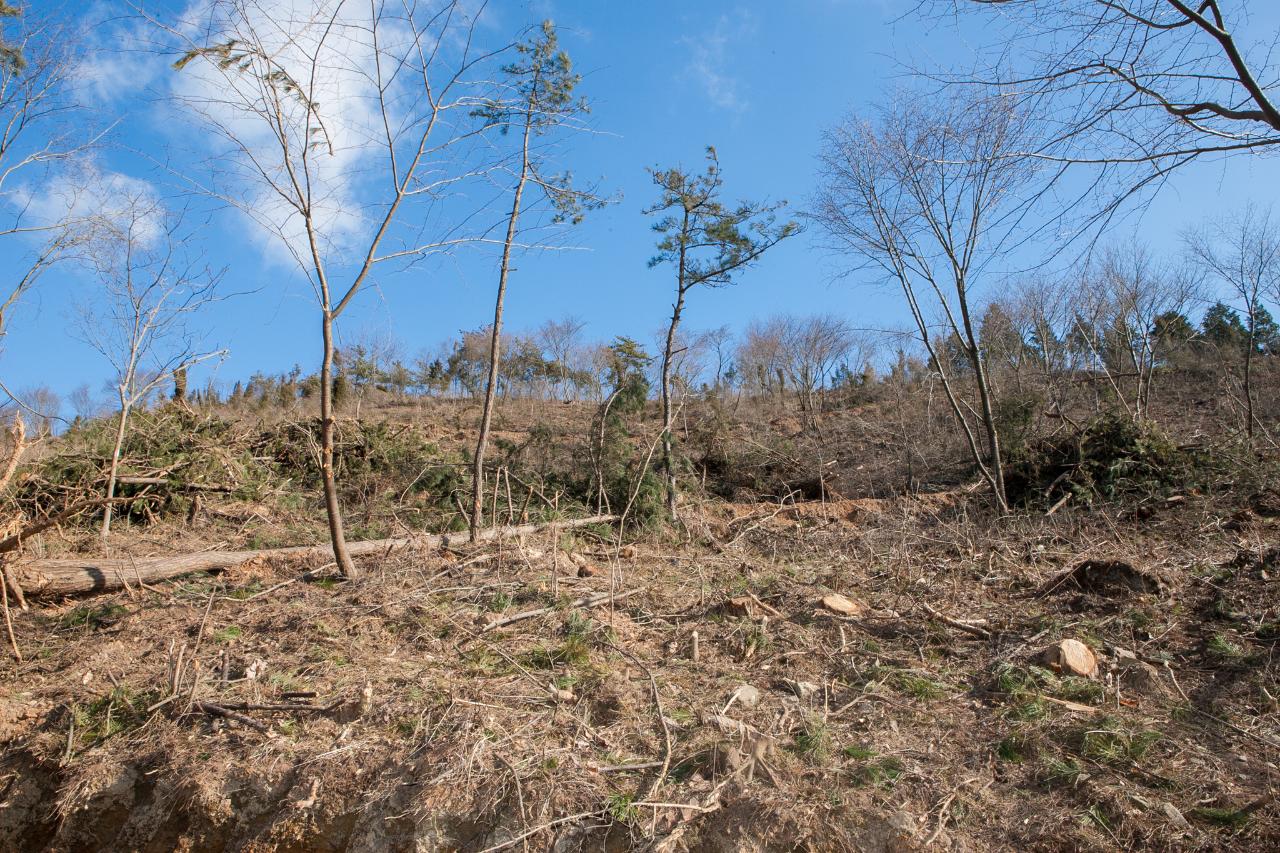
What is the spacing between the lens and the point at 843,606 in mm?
5156

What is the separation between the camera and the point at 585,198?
809 cm

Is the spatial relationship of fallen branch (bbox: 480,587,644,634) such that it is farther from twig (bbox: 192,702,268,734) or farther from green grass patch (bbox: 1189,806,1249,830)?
green grass patch (bbox: 1189,806,1249,830)

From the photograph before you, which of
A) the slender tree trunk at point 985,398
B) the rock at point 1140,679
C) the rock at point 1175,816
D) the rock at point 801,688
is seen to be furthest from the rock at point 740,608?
the slender tree trunk at point 985,398

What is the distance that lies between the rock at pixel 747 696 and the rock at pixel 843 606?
1.37 m

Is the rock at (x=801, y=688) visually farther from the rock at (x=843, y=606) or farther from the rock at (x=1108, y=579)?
the rock at (x=1108, y=579)

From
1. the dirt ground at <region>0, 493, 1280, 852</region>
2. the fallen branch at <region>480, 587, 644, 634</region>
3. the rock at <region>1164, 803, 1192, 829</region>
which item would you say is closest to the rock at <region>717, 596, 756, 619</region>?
the dirt ground at <region>0, 493, 1280, 852</region>

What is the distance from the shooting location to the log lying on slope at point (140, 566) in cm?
561

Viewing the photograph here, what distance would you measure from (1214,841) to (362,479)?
10.6 meters

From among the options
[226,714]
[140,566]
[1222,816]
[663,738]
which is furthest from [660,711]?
[140,566]

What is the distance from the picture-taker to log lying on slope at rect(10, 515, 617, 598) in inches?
221

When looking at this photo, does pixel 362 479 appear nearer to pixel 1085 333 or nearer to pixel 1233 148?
pixel 1233 148

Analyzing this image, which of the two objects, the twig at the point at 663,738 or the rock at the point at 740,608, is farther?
the rock at the point at 740,608

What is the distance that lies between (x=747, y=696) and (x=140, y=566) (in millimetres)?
5372

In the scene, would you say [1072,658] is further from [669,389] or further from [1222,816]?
[669,389]
